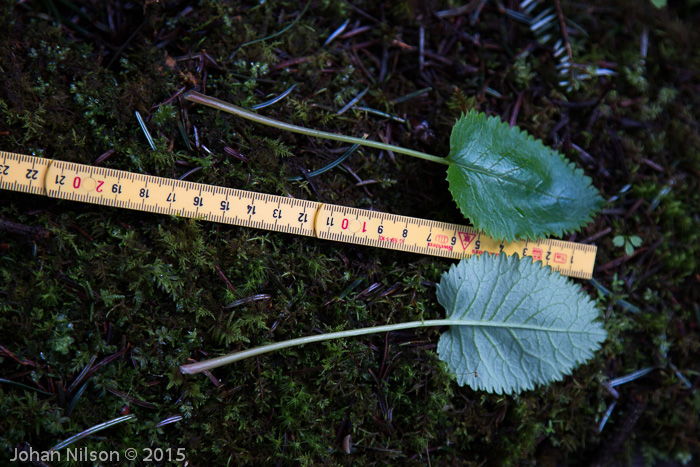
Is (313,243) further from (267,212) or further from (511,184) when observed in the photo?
(511,184)

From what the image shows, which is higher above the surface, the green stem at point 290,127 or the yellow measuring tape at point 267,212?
the green stem at point 290,127

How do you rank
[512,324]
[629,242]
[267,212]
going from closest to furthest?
[267,212]
[512,324]
[629,242]

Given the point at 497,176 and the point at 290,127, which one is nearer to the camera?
the point at 290,127

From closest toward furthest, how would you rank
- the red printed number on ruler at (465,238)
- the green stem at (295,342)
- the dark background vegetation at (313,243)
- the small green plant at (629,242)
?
1. the green stem at (295,342)
2. the dark background vegetation at (313,243)
3. the red printed number on ruler at (465,238)
4. the small green plant at (629,242)

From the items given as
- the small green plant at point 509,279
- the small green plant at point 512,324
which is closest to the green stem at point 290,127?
the small green plant at point 509,279

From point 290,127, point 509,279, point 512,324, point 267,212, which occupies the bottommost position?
point 512,324

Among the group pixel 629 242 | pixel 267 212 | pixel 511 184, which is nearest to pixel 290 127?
pixel 267 212

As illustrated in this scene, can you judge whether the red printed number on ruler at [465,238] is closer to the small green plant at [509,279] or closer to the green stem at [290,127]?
the small green plant at [509,279]

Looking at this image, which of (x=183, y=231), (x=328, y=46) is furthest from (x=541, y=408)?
(x=328, y=46)
